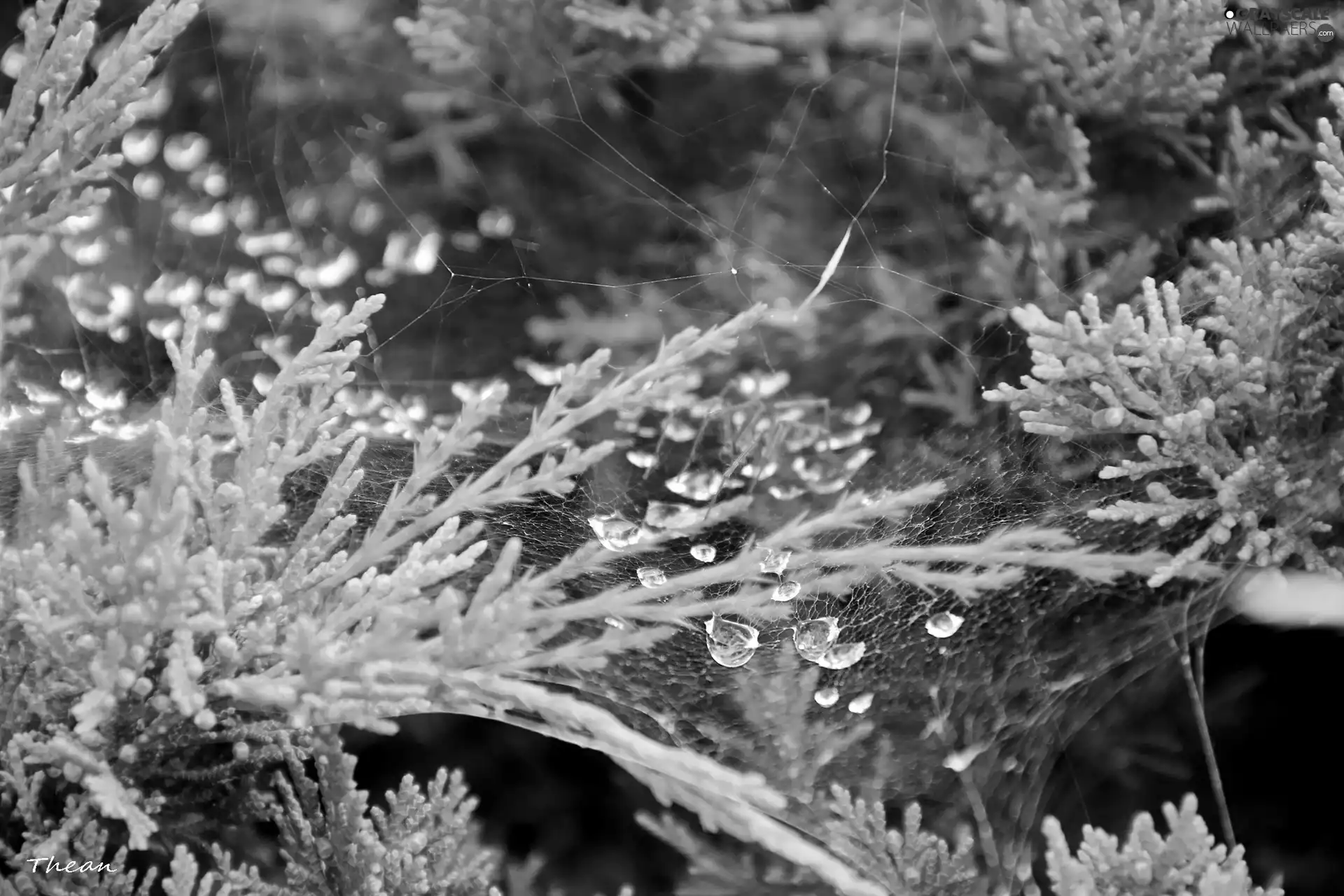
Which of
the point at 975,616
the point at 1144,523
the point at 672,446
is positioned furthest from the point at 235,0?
the point at 1144,523

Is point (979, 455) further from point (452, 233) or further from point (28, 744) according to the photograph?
point (28, 744)

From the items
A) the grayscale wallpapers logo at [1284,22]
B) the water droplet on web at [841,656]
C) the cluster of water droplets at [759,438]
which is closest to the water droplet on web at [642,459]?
the cluster of water droplets at [759,438]

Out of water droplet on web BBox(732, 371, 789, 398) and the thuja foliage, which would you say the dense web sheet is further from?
the thuja foliage

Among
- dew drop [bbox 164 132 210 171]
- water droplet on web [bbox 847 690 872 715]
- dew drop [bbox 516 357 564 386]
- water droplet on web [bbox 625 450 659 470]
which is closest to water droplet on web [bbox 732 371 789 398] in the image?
water droplet on web [bbox 625 450 659 470]

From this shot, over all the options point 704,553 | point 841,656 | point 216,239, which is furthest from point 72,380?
point 841,656

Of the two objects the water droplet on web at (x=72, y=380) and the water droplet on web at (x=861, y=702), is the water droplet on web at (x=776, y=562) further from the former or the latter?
the water droplet on web at (x=72, y=380)

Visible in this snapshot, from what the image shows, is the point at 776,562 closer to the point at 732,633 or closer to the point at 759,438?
the point at 732,633
